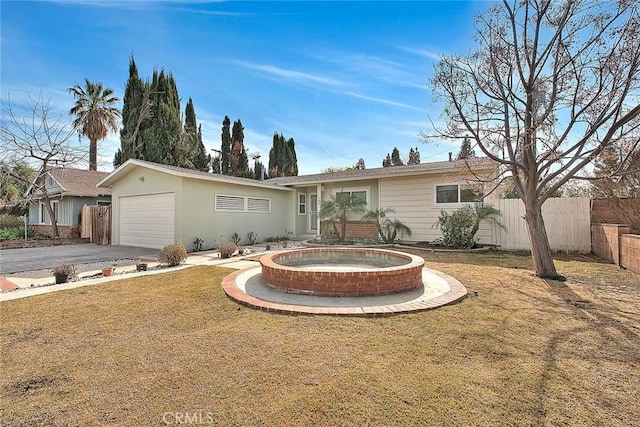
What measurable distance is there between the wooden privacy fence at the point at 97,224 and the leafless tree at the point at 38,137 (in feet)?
7.64

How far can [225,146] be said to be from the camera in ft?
117

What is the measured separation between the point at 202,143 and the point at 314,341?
33.4 metres

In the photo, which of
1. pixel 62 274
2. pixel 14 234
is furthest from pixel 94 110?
pixel 62 274

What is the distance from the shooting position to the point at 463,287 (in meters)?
5.71

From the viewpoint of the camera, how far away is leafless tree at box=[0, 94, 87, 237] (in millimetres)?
15375

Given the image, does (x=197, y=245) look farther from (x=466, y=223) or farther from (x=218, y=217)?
(x=466, y=223)

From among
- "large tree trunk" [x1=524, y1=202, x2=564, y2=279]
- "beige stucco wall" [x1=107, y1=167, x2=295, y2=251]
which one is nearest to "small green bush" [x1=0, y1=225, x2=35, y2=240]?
"beige stucco wall" [x1=107, y1=167, x2=295, y2=251]

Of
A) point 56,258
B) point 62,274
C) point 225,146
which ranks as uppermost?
point 225,146

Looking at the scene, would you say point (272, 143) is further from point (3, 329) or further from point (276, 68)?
point (3, 329)

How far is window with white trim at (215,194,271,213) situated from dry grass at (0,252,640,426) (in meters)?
8.53

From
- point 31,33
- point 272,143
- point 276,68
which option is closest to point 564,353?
point 276,68

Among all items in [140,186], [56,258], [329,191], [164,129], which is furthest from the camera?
[164,129]

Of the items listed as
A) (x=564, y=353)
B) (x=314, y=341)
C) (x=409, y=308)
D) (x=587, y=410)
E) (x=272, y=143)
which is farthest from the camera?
(x=272, y=143)

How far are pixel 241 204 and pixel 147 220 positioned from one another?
3.99 meters
